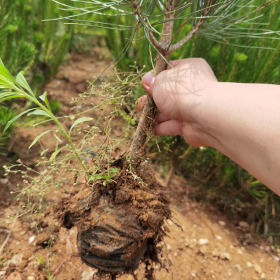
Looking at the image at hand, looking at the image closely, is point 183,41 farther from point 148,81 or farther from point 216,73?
point 216,73

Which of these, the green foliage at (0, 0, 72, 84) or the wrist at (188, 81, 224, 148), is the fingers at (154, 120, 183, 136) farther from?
the green foliage at (0, 0, 72, 84)

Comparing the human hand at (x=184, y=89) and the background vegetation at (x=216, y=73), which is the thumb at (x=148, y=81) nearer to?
the human hand at (x=184, y=89)

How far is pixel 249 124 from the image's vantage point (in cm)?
81

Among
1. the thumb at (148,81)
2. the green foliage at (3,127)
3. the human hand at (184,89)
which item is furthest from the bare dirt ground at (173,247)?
the thumb at (148,81)

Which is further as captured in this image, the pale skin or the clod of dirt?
the clod of dirt

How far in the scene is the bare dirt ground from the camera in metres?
1.33

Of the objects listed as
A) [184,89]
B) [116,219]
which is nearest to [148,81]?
[184,89]

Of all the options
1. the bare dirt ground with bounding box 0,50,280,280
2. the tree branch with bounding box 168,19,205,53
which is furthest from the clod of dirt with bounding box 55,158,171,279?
the tree branch with bounding box 168,19,205,53

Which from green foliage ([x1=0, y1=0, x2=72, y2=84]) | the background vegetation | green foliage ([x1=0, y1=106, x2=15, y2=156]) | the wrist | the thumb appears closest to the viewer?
the wrist

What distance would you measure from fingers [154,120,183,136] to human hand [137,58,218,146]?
150mm

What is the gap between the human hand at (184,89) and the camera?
3.41ft

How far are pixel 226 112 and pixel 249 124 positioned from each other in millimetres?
111

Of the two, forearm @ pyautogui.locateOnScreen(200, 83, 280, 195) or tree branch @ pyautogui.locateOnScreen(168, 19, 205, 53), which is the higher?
tree branch @ pyautogui.locateOnScreen(168, 19, 205, 53)

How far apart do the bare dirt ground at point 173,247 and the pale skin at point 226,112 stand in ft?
1.51
